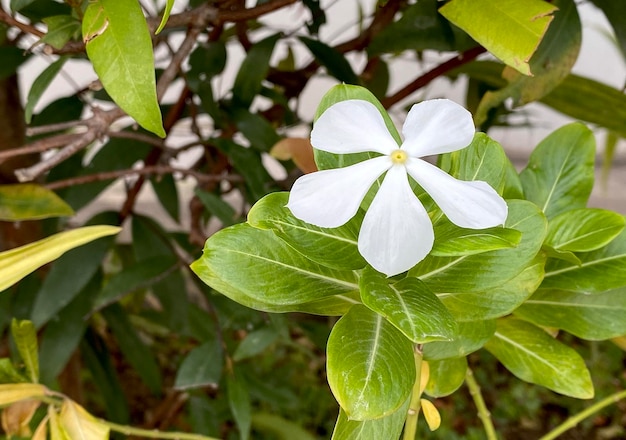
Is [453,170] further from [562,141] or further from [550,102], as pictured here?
[550,102]

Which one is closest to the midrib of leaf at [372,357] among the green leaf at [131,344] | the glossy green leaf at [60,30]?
the glossy green leaf at [60,30]

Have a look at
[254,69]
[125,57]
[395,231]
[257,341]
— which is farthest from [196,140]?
[395,231]

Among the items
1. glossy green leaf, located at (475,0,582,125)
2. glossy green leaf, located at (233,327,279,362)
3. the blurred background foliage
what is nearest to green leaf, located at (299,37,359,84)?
the blurred background foliage

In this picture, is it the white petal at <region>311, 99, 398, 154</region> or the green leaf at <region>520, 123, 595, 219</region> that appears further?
the green leaf at <region>520, 123, 595, 219</region>

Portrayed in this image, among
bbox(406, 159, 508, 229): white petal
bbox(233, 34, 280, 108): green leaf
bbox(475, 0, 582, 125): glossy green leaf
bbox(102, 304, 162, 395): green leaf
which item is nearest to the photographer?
bbox(406, 159, 508, 229): white petal

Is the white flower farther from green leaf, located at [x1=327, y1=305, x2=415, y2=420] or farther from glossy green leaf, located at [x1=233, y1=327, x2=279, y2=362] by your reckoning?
glossy green leaf, located at [x1=233, y1=327, x2=279, y2=362]
